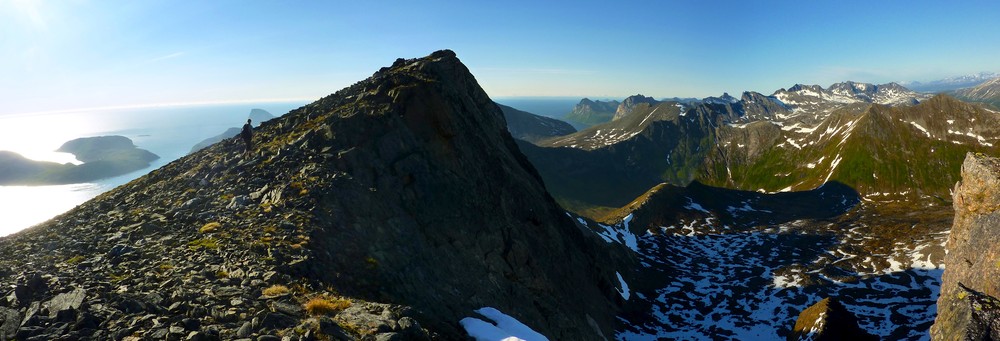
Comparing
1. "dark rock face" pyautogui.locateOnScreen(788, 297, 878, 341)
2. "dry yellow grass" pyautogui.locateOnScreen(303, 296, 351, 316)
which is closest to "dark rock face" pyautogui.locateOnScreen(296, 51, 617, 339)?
"dry yellow grass" pyautogui.locateOnScreen(303, 296, 351, 316)

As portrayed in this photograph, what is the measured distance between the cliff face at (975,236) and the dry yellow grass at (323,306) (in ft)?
115

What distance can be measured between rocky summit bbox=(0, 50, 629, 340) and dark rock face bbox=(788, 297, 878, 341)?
88.3ft

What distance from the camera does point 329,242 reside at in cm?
2209

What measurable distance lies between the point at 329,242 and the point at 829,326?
5962 centimetres

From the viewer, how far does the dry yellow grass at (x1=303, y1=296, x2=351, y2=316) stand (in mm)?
14797

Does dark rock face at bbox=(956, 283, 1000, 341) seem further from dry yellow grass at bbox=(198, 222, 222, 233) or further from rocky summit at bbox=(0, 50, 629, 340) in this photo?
dry yellow grass at bbox=(198, 222, 222, 233)

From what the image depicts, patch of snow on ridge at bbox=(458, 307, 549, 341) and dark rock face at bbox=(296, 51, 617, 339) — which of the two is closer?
patch of snow on ridge at bbox=(458, 307, 549, 341)

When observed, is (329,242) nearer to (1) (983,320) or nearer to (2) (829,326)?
(1) (983,320)

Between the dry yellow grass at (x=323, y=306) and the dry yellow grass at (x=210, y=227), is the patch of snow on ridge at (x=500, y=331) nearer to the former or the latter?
the dry yellow grass at (x=323, y=306)

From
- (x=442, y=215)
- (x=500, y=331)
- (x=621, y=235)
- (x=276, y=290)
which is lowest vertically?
(x=621, y=235)

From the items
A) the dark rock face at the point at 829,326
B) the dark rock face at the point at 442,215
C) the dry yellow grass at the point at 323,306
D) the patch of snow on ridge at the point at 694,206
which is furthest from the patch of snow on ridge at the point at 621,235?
the dry yellow grass at the point at 323,306

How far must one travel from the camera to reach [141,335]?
12500 millimetres

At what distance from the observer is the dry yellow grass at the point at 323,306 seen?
14.8 meters

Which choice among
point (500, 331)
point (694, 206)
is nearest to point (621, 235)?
point (694, 206)
